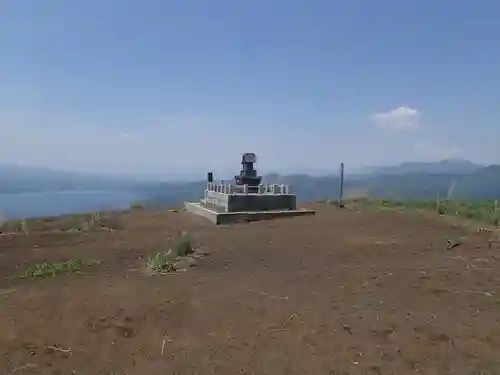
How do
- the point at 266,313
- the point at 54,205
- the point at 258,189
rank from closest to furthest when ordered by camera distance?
the point at 266,313 → the point at 258,189 → the point at 54,205

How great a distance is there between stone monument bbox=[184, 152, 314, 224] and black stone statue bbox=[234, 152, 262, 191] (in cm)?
38

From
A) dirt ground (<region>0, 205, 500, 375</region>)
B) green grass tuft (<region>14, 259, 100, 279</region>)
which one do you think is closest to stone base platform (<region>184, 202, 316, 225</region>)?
dirt ground (<region>0, 205, 500, 375</region>)

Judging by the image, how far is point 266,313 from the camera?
232 inches

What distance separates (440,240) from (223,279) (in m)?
6.01

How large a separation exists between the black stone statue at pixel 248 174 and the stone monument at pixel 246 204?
1.25ft

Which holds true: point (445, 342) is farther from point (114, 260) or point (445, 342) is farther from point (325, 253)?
point (114, 260)

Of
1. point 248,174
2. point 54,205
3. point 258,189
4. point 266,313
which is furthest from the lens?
point 54,205

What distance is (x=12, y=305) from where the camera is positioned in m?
6.33

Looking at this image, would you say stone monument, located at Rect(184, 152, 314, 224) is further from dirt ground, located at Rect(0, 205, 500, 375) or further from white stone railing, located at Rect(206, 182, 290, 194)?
dirt ground, located at Rect(0, 205, 500, 375)

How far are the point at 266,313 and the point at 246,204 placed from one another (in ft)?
43.3

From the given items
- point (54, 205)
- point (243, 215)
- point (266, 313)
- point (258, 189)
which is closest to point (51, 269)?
point (266, 313)

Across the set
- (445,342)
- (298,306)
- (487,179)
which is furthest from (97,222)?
(487,179)

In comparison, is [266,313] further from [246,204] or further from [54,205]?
[54,205]

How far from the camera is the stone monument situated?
1792 centimetres
